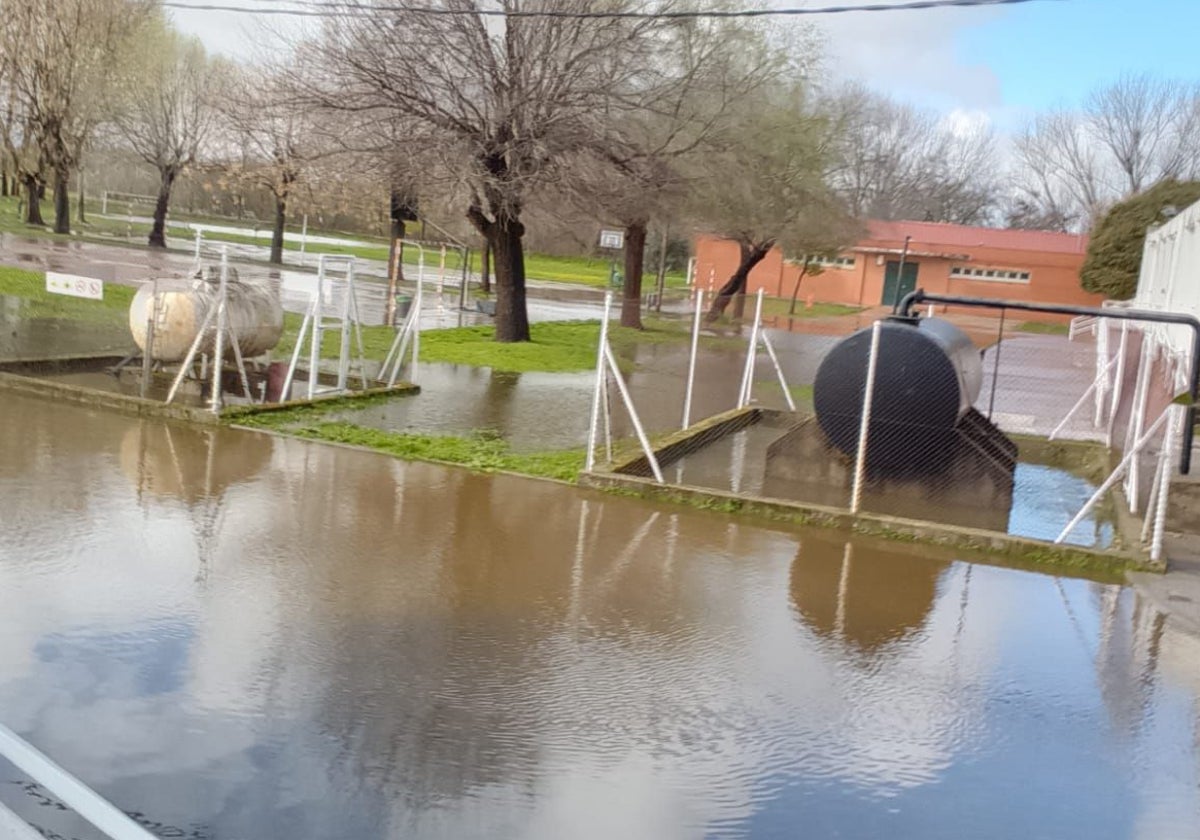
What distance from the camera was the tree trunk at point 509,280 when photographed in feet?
74.1

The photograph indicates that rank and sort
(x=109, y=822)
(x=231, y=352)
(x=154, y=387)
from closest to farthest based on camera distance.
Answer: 1. (x=109, y=822)
2. (x=154, y=387)
3. (x=231, y=352)

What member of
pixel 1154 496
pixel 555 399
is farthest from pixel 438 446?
pixel 1154 496

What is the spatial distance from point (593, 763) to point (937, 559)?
4.91m

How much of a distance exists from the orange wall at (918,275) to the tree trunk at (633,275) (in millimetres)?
19423

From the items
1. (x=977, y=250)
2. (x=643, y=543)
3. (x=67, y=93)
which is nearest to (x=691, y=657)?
(x=643, y=543)

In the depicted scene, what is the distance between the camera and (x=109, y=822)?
245 cm

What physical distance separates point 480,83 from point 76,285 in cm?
824

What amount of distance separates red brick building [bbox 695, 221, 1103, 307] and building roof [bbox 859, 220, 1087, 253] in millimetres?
402

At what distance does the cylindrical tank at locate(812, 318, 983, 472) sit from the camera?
11.0 metres

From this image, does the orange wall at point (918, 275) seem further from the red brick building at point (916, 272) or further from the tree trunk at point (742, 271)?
the tree trunk at point (742, 271)

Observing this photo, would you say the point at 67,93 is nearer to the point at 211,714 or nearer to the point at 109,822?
the point at 211,714

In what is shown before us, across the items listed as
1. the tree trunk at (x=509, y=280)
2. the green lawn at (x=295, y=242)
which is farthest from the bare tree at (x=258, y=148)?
the tree trunk at (x=509, y=280)

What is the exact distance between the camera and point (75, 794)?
2.58 meters

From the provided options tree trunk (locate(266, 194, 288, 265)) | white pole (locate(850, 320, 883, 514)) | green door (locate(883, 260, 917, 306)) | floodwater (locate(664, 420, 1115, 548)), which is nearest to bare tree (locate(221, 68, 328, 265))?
tree trunk (locate(266, 194, 288, 265))
